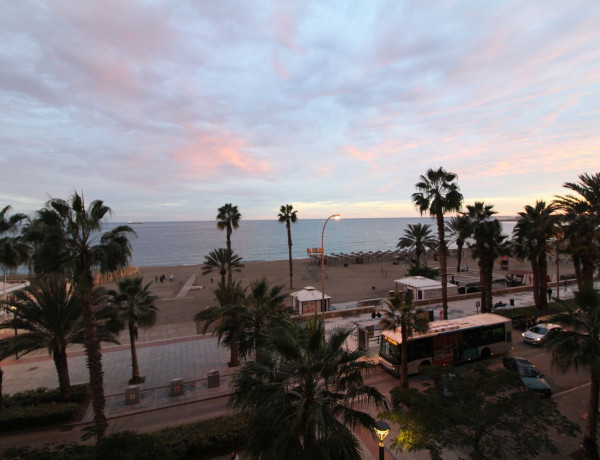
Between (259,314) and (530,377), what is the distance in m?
12.2

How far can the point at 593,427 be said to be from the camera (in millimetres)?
9438

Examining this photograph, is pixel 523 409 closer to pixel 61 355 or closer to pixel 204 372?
pixel 204 372

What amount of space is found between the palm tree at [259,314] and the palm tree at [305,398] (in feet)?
16.6

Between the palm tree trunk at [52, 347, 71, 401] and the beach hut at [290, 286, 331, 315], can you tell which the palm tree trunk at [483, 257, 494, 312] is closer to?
the beach hut at [290, 286, 331, 315]

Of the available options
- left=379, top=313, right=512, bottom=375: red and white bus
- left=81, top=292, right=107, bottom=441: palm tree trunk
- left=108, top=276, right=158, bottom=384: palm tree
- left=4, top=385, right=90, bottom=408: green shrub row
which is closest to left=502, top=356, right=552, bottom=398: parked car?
left=379, top=313, right=512, bottom=375: red and white bus

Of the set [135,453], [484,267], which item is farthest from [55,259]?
[484,267]

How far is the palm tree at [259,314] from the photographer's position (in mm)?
12008

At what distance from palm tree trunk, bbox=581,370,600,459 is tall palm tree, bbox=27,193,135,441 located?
15442 millimetres

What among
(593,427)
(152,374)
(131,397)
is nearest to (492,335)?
(593,427)

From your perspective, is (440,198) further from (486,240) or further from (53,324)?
(53,324)

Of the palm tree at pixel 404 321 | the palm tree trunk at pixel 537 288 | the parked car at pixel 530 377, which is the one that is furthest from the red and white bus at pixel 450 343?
the palm tree trunk at pixel 537 288

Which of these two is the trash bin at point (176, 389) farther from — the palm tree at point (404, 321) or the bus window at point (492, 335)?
the bus window at point (492, 335)

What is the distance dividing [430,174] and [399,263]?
45.8m

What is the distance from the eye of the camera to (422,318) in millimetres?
13789
